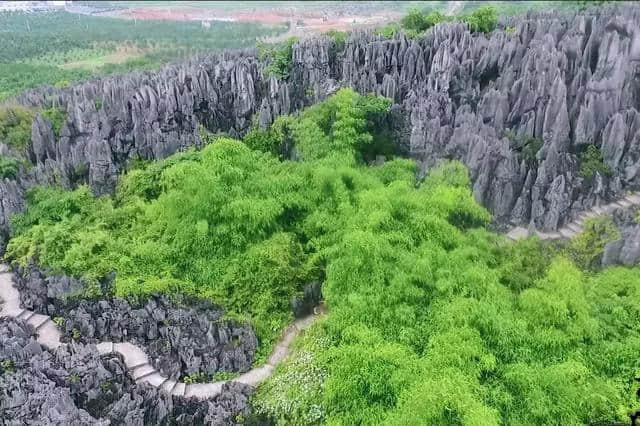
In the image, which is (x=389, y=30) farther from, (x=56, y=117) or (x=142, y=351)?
(x=142, y=351)

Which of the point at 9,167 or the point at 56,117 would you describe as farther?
the point at 56,117

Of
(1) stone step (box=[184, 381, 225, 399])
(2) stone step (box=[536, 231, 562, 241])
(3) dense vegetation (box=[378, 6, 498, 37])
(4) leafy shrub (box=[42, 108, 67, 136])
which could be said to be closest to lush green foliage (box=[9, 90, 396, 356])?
(1) stone step (box=[184, 381, 225, 399])

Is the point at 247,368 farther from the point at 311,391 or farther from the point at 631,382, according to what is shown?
the point at 631,382

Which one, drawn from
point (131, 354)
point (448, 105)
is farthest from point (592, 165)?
point (131, 354)

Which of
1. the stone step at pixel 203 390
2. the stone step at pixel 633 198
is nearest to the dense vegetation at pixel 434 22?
the stone step at pixel 633 198

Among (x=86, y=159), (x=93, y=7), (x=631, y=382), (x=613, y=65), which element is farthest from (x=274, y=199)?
(x=93, y=7)

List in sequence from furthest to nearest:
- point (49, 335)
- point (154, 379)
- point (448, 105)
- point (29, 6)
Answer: point (29, 6)
point (448, 105)
point (49, 335)
point (154, 379)

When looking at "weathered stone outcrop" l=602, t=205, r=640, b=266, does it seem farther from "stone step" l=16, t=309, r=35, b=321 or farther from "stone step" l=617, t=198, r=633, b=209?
"stone step" l=16, t=309, r=35, b=321
